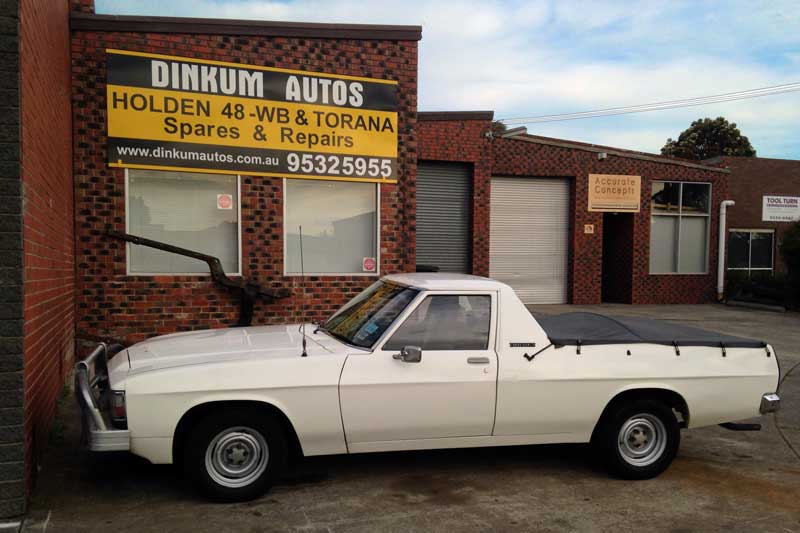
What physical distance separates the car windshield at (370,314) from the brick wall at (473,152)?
33.1 feet

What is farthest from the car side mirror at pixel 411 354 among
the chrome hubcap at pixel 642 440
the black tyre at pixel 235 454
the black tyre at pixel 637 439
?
the chrome hubcap at pixel 642 440

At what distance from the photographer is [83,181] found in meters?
7.75

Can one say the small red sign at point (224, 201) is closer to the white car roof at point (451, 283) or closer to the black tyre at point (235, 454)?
the white car roof at point (451, 283)

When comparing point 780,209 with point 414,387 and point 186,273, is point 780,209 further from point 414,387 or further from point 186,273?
point 414,387

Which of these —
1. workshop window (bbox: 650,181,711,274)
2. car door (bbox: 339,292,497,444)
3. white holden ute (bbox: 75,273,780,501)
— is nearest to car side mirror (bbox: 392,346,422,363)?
white holden ute (bbox: 75,273,780,501)

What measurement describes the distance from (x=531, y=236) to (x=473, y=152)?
10.8 feet

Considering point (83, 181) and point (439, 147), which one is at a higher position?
point (439, 147)

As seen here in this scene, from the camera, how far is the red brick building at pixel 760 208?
2148 centimetres

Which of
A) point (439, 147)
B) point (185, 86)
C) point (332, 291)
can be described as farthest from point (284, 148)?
point (439, 147)

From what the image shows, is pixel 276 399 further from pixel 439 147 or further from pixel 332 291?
pixel 439 147

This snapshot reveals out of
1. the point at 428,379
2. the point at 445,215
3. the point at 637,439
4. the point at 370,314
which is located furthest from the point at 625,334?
the point at 445,215

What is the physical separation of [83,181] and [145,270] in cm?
136

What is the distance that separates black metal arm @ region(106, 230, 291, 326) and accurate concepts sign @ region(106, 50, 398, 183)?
3.26 ft

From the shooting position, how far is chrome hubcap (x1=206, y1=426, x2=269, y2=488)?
3955 mm
